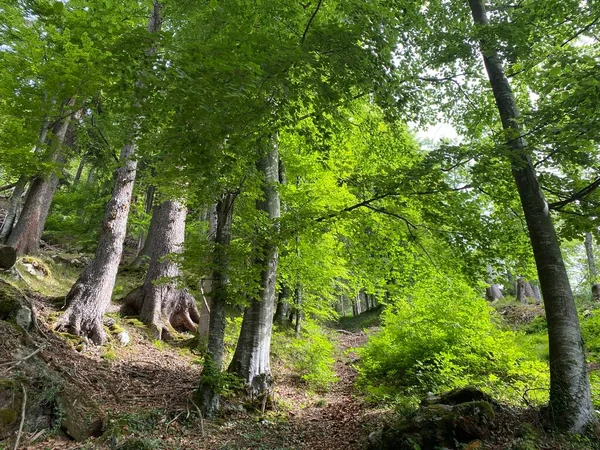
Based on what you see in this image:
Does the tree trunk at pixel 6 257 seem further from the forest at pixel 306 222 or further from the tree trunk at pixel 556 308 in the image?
the tree trunk at pixel 556 308

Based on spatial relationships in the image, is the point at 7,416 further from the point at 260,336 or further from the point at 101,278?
the point at 101,278

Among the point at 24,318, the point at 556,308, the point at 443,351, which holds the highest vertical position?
the point at 556,308

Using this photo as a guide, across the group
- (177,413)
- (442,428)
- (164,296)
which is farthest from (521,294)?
(177,413)

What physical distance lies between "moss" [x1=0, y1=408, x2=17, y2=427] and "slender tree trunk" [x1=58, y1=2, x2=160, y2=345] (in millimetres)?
3448

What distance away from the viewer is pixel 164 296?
9438mm

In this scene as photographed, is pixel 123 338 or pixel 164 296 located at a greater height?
pixel 164 296

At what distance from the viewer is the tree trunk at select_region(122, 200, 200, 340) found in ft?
29.7

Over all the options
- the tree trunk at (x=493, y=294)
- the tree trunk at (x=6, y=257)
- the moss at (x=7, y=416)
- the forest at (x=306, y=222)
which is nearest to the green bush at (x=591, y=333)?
the forest at (x=306, y=222)

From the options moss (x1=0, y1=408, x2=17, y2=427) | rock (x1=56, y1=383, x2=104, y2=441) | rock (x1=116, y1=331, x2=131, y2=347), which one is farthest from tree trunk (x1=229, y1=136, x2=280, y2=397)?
moss (x1=0, y1=408, x2=17, y2=427)

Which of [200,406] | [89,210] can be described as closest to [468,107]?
[200,406]

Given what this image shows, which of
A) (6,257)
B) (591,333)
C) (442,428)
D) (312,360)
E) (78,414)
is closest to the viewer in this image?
(442,428)

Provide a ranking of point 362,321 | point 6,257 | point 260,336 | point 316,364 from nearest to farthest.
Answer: point 260,336
point 6,257
point 316,364
point 362,321

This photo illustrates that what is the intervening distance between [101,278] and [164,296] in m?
2.00

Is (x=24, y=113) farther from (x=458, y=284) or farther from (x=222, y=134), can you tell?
(x=458, y=284)
